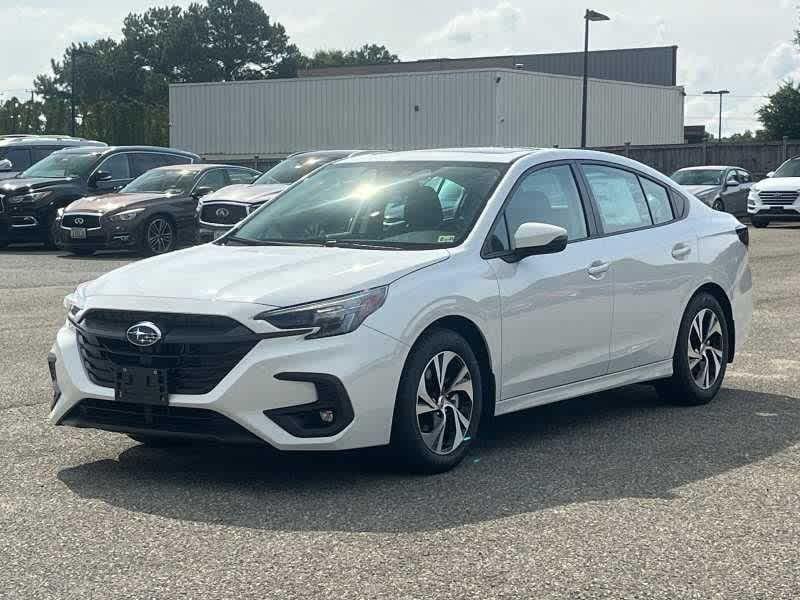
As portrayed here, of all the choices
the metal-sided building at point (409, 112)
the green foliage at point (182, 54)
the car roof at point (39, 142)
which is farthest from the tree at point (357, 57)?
the car roof at point (39, 142)

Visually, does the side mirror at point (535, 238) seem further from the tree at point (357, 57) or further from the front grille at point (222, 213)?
the tree at point (357, 57)

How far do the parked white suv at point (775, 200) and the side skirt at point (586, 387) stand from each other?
23.8 m

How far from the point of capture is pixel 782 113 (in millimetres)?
61812

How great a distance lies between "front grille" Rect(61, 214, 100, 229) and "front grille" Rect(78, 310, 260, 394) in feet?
49.5

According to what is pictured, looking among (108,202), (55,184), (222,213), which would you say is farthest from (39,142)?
(222,213)

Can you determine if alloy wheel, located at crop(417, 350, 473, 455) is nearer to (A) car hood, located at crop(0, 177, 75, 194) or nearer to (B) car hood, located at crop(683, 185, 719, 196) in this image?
(A) car hood, located at crop(0, 177, 75, 194)

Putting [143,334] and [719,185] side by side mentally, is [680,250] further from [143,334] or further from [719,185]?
[719,185]

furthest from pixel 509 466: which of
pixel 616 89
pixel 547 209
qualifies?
pixel 616 89

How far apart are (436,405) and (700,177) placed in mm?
28381

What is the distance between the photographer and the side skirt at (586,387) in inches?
267

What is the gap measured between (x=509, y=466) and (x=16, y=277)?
12.1m

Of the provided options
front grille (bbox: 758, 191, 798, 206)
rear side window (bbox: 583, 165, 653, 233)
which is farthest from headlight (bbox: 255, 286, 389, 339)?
front grille (bbox: 758, 191, 798, 206)

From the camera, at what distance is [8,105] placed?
63.0m

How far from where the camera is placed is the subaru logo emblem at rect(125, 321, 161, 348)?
581 centimetres
